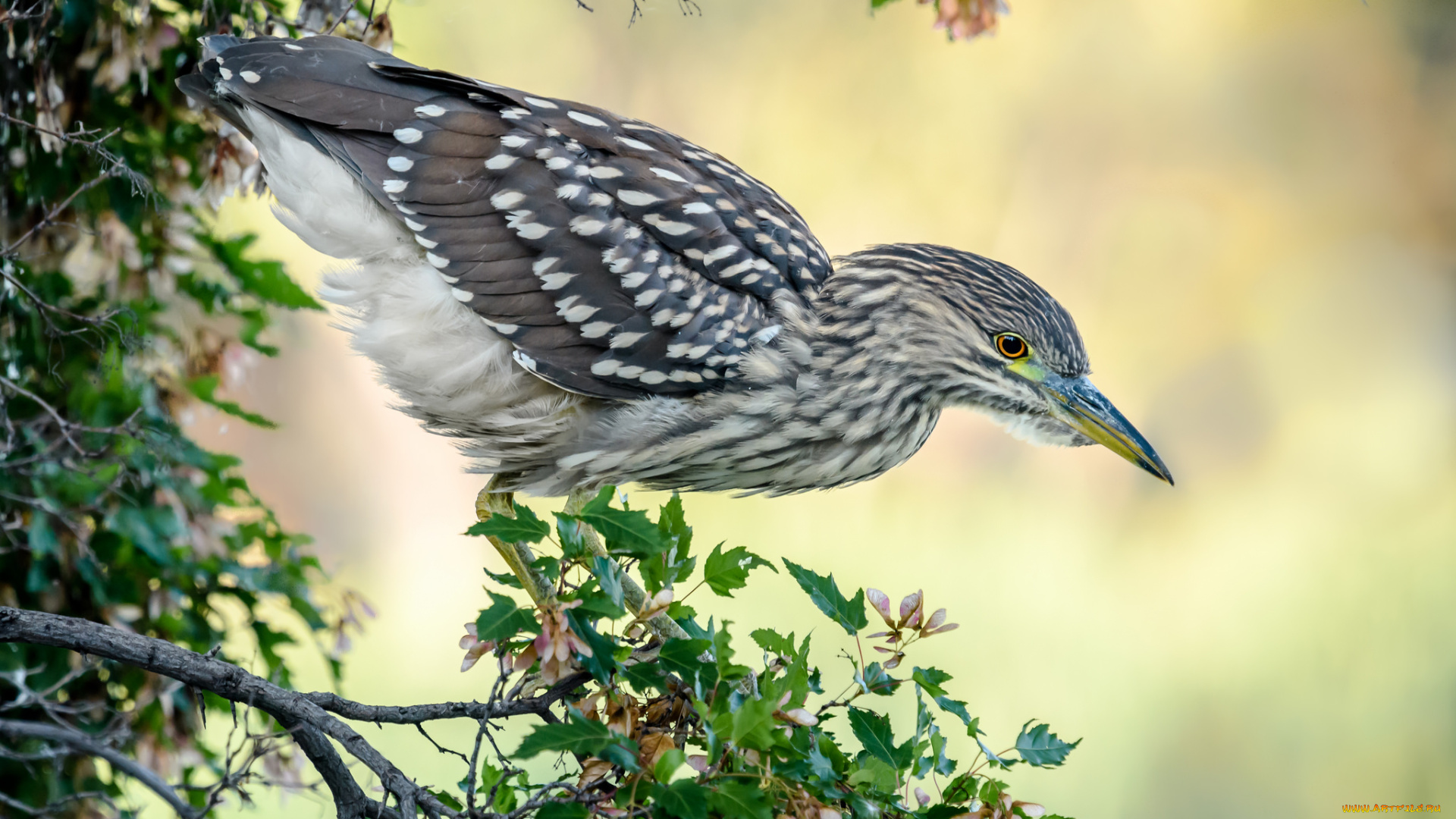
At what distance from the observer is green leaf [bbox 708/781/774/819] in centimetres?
108

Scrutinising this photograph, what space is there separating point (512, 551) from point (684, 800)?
3.01 feet

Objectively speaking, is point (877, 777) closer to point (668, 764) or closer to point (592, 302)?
point (668, 764)

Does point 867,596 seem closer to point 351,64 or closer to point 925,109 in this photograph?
point 351,64

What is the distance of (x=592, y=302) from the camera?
1.83 m

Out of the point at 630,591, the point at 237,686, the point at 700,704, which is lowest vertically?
the point at 700,704

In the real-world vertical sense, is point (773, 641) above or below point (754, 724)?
above

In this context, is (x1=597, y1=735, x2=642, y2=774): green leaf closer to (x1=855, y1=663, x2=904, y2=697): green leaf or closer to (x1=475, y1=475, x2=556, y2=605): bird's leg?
(x1=855, y1=663, x2=904, y2=697): green leaf

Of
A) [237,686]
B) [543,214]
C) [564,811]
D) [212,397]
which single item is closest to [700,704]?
[564,811]

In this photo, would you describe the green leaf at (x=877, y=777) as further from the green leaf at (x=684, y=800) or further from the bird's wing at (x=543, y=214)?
the bird's wing at (x=543, y=214)

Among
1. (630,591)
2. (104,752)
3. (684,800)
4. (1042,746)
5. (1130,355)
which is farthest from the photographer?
(1130,355)

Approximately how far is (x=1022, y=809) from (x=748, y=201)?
1162 mm

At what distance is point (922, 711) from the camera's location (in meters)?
1.28

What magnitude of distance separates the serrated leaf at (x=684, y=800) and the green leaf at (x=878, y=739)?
23 centimetres

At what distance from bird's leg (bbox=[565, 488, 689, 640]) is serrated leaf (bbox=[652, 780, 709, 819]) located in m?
0.25
